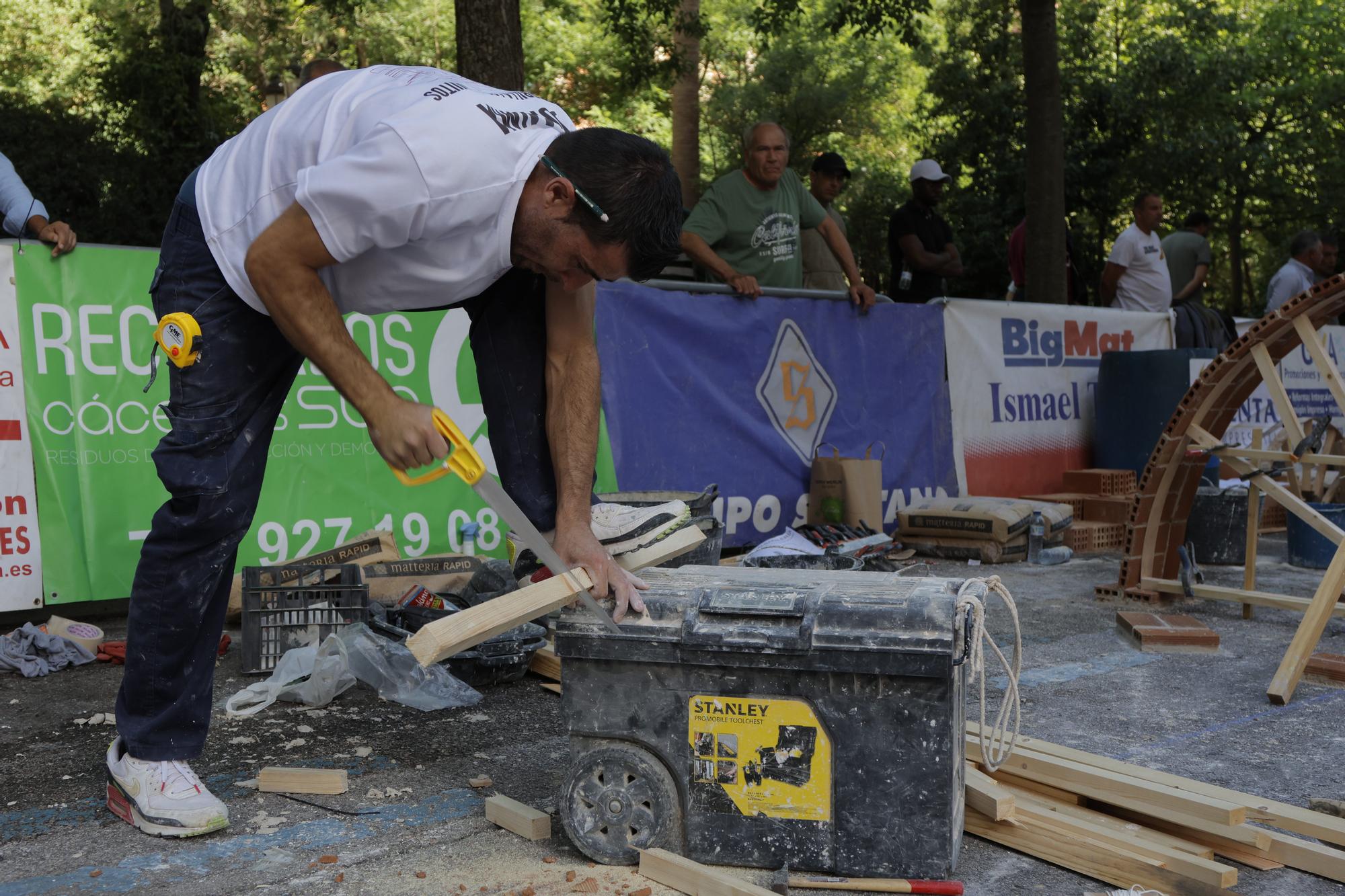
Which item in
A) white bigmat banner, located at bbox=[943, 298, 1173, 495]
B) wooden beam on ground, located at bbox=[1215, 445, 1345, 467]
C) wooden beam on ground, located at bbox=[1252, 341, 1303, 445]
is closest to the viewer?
wooden beam on ground, located at bbox=[1215, 445, 1345, 467]

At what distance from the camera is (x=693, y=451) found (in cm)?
698

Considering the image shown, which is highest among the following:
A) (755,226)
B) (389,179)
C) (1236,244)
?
(1236,244)

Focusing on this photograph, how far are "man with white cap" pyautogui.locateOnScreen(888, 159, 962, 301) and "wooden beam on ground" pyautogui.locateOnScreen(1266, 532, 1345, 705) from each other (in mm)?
5547

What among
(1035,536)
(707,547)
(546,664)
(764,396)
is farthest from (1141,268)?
(546,664)

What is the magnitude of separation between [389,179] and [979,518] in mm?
5511

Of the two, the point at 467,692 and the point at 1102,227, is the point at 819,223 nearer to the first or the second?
the point at 467,692

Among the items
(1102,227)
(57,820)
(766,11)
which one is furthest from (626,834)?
(1102,227)

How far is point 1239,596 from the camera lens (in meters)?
5.31

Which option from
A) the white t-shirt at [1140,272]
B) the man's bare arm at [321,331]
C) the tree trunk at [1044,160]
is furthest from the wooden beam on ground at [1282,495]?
the tree trunk at [1044,160]

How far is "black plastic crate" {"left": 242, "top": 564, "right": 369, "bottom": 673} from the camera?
14.9ft

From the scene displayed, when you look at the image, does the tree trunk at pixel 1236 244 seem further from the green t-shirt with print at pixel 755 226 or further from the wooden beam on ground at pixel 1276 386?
the wooden beam on ground at pixel 1276 386

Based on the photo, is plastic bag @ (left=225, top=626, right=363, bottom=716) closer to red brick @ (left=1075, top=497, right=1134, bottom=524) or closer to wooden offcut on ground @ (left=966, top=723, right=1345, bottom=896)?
wooden offcut on ground @ (left=966, top=723, right=1345, bottom=896)

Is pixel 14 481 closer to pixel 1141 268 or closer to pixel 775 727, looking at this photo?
pixel 775 727

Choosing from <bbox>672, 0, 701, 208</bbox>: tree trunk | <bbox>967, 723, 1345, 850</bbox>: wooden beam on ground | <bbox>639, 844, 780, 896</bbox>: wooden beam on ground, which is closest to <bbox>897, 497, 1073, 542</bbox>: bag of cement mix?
<bbox>967, 723, 1345, 850</bbox>: wooden beam on ground
